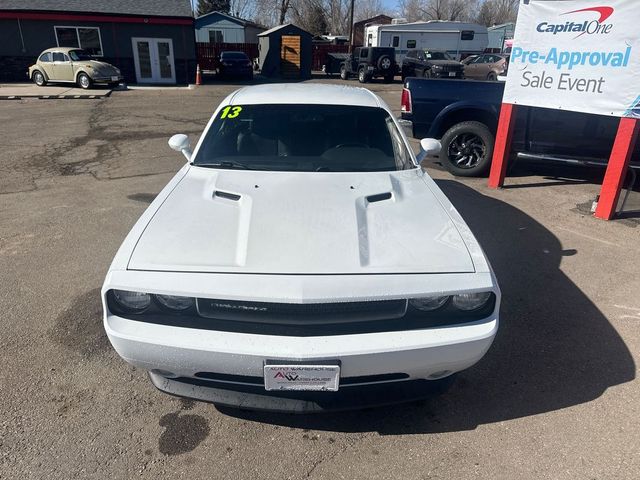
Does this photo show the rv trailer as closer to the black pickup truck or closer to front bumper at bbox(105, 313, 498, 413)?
the black pickup truck

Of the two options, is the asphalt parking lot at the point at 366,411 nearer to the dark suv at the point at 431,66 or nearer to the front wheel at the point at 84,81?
the front wheel at the point at 84,81

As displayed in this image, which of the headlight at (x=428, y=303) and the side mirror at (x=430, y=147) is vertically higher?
the side mirror at (x=430, y=147)

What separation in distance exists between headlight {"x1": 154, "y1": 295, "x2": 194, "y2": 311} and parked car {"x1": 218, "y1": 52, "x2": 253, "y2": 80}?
83.2 feet

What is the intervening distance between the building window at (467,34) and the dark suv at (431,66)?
9.76m

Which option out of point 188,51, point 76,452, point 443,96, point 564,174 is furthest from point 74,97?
point 76,452

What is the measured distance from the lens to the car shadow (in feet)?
8.45

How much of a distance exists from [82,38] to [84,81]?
4.59 metres

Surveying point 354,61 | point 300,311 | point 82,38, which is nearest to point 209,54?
point 82,38

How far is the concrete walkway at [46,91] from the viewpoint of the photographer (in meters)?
17.0

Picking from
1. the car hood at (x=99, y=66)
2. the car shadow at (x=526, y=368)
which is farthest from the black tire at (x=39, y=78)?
the car shadow at (x=526, y=368)

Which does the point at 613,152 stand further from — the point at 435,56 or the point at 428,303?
the point at 435,56

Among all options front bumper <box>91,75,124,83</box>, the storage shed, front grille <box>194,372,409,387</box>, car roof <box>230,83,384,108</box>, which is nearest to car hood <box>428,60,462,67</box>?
the storage shed

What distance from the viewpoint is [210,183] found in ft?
9.85

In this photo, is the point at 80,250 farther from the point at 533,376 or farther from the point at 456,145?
the point at 456,145
